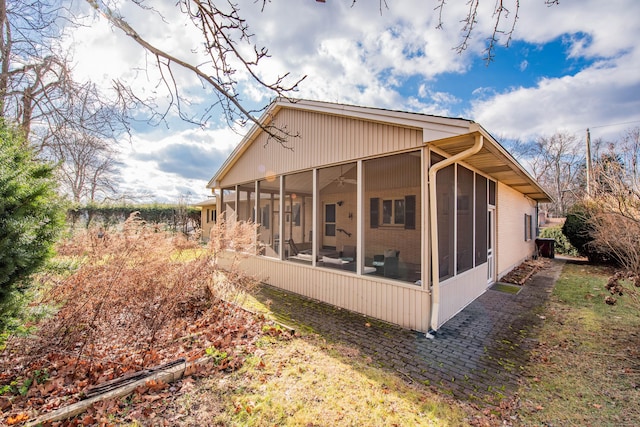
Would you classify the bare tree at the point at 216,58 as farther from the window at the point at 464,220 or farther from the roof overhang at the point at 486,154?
the window at the point at 464,220

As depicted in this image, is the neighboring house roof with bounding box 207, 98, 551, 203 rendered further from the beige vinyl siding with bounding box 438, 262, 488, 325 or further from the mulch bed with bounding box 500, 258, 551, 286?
the mulch bed with bounding box 500, 258, 551, 286

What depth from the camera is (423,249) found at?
4629 millimetres

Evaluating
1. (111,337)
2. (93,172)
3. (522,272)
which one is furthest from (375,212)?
(93,172)

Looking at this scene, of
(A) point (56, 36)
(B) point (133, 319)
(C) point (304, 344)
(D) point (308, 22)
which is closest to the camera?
(D) point (308, 22)

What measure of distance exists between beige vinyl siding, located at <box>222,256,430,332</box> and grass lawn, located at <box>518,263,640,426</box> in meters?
1.64

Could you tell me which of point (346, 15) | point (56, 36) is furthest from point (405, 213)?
point (56, 36)

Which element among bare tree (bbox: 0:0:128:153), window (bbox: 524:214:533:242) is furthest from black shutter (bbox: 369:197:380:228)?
window (bbox: 524:214:533:242)

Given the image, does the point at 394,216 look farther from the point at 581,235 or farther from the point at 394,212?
the point at 581,235

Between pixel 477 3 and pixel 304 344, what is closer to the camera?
pixel 477 3

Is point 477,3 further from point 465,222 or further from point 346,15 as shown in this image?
point 465,222

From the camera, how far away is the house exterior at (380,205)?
464 centimetres

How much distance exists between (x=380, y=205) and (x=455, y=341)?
5.34 meters

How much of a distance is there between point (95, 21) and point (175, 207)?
63.0ft

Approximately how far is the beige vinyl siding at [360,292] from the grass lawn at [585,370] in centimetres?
164
